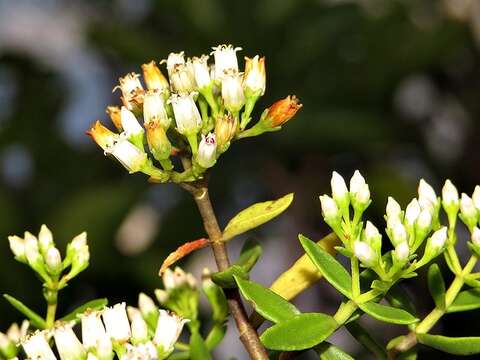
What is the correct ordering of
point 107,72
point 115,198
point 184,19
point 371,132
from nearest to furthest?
point 115,198
point 371,132
point 184,19
point 107,72

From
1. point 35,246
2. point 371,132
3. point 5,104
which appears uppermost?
point 5,104

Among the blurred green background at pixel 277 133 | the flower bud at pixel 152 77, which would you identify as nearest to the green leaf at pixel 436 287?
the flower bud at pixel 152 77

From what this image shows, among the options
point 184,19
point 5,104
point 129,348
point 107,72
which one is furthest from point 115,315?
point 107,72

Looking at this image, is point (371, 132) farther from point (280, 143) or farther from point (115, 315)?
point (115, 315)

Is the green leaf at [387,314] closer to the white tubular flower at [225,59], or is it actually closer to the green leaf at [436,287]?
the green leaf at [436,287]

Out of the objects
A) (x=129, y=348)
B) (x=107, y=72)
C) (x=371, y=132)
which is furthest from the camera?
(x=107, y=72)

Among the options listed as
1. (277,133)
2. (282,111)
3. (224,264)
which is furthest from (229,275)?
(277,133)

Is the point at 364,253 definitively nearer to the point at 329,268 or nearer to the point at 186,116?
the point at 329,268
